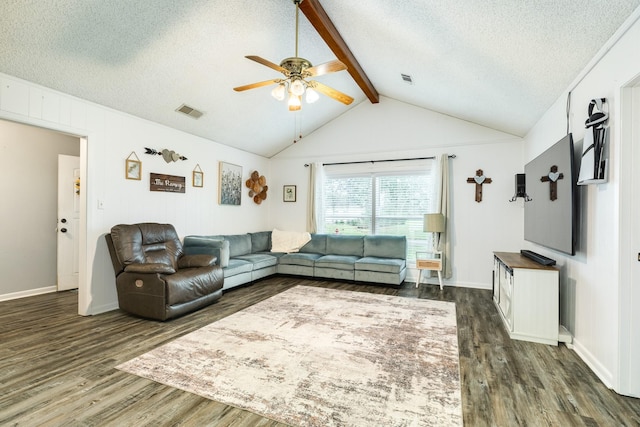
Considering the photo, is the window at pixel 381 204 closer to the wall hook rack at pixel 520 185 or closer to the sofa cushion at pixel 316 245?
the sofa cushion at pixel 316 245

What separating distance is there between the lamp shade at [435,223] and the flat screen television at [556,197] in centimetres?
136

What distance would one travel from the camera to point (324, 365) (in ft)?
7.80

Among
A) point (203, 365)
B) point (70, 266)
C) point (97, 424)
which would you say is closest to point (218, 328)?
point (203, 365)

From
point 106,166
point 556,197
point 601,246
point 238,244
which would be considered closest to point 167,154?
point 106,166

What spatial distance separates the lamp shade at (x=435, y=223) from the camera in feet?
16.3

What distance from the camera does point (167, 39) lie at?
312 cm

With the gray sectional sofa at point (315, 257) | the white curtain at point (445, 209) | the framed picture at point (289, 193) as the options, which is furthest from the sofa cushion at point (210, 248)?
the white curtain at point (445, 209)

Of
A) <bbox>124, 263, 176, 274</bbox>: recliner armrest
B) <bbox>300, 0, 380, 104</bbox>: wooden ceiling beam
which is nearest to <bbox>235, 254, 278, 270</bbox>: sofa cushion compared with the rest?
<bbox>124, 263, 176, 274</bbox>: recliner armrest

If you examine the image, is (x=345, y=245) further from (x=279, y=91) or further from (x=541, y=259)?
(x=279, y=91)

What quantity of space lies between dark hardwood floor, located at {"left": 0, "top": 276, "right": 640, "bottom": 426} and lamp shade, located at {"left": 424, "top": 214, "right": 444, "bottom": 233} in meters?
1.74

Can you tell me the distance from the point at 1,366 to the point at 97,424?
1.34m

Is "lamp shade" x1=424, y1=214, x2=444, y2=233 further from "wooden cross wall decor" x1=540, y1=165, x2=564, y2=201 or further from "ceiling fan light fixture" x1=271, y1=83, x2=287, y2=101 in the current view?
"ceiling fan light fixture" x1=271, y1=83, x2=287, y2=101

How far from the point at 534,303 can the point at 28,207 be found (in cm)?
657

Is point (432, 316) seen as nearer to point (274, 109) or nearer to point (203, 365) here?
point (203, 365)
